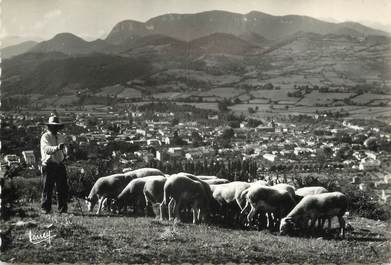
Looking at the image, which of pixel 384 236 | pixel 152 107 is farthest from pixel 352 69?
pixel 152 107

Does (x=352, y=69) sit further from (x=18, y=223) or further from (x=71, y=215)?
(x=18, y=223)

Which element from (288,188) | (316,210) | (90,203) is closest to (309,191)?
(288,188)

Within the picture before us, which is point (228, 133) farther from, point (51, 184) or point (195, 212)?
point (51, 184)

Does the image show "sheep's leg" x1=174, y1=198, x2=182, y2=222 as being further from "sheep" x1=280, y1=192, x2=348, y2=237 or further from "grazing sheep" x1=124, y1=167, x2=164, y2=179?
"sheep" x1=280, y1=192, x2=348, y2=237

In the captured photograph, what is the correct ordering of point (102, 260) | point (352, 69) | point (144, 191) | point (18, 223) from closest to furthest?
point (102, 260)
point (18, 223)
point (144, 191)
point (352, 69)

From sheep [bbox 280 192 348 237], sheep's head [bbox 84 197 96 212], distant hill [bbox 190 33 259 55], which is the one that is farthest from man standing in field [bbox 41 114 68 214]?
sheep [bbox 280 192 348 237]

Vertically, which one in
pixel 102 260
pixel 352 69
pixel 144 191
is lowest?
pixel 102 260

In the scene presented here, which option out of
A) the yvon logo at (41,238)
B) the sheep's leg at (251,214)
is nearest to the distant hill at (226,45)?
the sheep's leg at (251,214)
